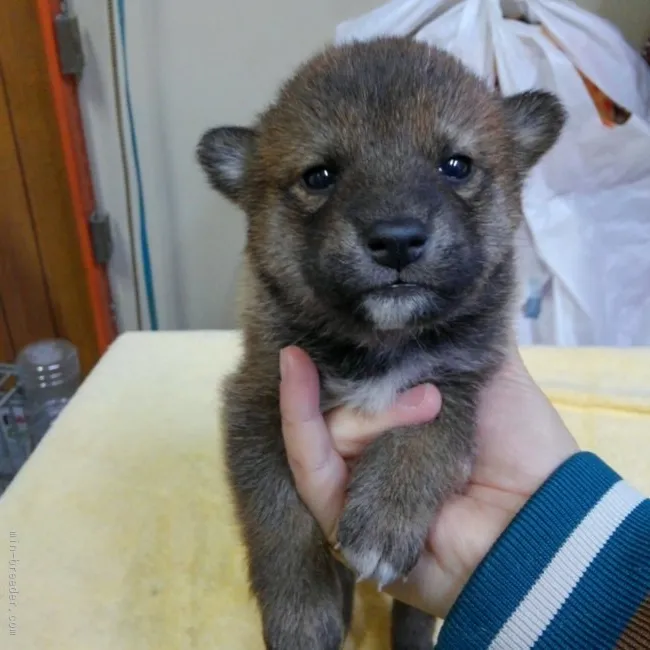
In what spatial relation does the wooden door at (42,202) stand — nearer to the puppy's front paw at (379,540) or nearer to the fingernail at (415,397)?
the fingernail at (415,397)

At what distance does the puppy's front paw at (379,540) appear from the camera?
1.13m

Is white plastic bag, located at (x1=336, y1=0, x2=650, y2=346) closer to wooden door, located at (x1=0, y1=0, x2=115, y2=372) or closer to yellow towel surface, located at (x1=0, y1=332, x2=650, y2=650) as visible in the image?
yellow towel surface, located at (x1=0, y1=332, x2=650, y2=650)

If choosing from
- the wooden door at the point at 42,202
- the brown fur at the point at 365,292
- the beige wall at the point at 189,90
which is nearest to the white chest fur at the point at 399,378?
the brown fur at the point at 365,292

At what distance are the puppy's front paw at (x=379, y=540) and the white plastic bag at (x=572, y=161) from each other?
147cm

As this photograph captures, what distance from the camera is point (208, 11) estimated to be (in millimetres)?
2895

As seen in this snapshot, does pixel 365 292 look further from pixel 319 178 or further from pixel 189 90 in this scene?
pixel 189 90

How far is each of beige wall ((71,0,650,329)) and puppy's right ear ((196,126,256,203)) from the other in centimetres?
152

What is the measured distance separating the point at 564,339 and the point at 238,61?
164cm

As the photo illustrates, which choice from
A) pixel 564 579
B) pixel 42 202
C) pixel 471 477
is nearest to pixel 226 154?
pixel 471 477

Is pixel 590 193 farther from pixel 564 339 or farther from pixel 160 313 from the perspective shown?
pixel 160 313

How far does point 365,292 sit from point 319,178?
262 millimetres

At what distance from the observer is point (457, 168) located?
1292mm

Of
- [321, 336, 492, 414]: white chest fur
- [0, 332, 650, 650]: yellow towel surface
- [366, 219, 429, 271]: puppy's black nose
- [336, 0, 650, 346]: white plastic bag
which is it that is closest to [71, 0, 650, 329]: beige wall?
[336, 0, 650, 346]: white plastic bag

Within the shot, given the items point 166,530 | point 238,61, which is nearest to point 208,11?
point 238,61
